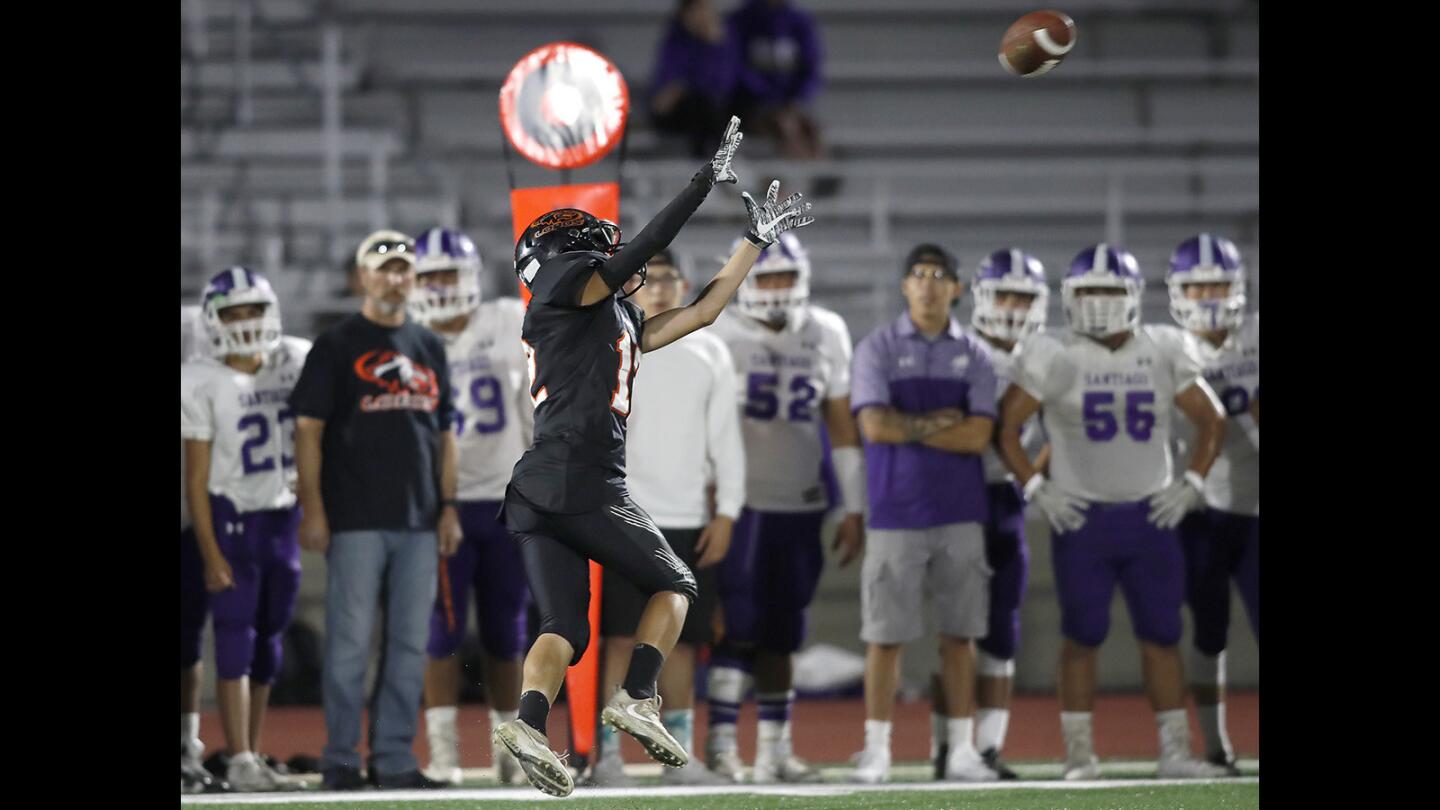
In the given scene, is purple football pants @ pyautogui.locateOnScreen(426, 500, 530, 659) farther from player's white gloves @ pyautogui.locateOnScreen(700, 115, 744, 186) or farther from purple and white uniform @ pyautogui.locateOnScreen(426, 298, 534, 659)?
player's white gloves @ pyautogui.locateOnScreen(700, 115, 744, 186)

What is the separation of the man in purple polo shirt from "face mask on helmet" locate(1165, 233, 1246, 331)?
3.28ft

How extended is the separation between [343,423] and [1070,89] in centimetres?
828

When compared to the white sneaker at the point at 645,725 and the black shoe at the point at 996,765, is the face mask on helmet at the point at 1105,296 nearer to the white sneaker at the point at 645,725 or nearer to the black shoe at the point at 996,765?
the black shoe at the point at 996,765

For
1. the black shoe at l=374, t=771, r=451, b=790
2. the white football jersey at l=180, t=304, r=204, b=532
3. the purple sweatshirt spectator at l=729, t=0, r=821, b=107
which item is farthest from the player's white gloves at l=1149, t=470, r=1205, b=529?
the purple sweatshirt spectator at l=729, t=0, r=821, b=107

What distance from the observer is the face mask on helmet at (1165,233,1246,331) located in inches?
302

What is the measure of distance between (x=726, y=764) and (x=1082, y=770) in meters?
1.26

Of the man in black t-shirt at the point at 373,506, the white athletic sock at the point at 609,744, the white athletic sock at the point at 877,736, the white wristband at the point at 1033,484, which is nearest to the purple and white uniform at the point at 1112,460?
the white wristband at the point at 1033,484

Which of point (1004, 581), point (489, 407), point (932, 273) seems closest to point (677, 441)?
point (489, 407)

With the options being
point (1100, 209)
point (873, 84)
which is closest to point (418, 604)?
point (1100, 209)

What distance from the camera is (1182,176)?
13664 millimetres

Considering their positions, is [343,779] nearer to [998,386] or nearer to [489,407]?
[489,407]

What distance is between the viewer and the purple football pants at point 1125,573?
23.5ft

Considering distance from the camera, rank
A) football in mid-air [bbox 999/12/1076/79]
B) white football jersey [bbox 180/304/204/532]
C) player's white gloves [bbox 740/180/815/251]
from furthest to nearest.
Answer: white football jersey [bbox 180/304/204/532], football in mid-air [bbox 999/12/1076/79], player's white gloves [bbox 740/180/815/251]
